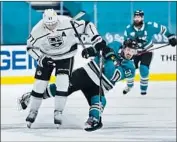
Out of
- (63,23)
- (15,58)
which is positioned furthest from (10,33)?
(63,23)

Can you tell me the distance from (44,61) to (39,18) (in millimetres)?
2839

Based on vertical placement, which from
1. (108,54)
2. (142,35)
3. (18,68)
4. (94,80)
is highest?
(108,54)

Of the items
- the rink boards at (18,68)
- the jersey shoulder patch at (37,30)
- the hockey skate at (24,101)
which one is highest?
the jersey shoulder patch at (37,30)

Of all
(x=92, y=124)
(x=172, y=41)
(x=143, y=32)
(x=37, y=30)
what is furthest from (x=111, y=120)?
(x=143, y=32)

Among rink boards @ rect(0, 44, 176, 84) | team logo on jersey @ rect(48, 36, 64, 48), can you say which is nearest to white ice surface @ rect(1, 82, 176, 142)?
team logo on jersey @ rect(48, 36, 64, 48)

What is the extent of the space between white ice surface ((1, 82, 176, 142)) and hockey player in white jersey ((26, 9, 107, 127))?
0.17m

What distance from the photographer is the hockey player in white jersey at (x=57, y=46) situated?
2.86 metres

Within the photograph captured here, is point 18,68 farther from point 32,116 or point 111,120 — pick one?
point 32,116

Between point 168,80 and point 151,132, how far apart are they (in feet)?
8.94

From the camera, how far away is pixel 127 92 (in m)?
5.00

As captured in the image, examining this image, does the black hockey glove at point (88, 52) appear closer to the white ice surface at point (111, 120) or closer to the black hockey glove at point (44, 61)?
the black hockey glove at point (44, 61)

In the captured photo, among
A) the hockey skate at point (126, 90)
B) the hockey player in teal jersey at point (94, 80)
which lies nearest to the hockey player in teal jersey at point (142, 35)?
the hockey skate at point (126, 90)

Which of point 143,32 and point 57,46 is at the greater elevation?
point 57,46

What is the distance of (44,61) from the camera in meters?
2.92
